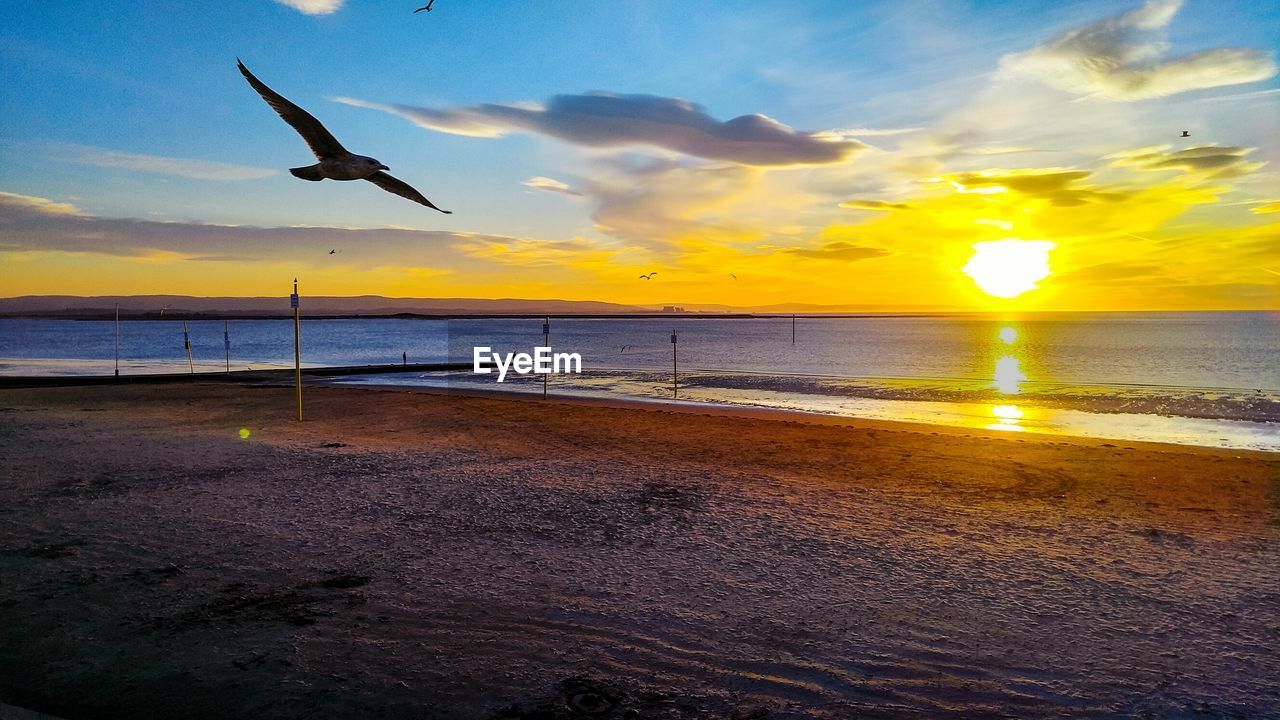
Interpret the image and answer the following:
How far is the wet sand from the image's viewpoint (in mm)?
4625

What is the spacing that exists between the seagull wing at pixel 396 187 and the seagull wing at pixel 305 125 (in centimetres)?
31

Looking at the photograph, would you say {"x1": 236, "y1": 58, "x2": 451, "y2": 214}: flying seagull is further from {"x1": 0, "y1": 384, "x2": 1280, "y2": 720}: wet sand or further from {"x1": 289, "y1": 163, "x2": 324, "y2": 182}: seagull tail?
{"x1": 0, "y1": 384, "x2": 1280, "y2": 720}: wet sand

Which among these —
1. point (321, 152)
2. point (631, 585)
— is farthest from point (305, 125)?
point (631, 585)

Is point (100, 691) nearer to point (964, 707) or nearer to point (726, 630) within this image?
A: point (726, 630)

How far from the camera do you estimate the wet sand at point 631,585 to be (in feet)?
15.2

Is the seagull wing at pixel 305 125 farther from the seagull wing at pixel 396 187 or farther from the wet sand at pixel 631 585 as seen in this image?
the wet sand at pixel 631 585

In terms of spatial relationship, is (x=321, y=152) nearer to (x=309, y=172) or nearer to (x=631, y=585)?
(x=309, y=172)

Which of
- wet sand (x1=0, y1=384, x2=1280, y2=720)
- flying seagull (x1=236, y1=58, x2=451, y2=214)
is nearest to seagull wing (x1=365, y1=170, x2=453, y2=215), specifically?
flying seagull (x1=236, y1=58, x2=451, y2=214)

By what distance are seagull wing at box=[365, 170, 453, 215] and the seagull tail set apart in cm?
43

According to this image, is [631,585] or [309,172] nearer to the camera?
[309,172]

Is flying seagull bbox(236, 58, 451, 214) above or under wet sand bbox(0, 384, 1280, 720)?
above

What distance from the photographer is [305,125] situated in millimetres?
5918

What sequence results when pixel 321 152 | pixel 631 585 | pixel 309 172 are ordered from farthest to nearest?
pixel 631 585, pixel 321 152, pixel 309 172

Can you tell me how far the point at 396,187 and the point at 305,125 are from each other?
0.86 meters
